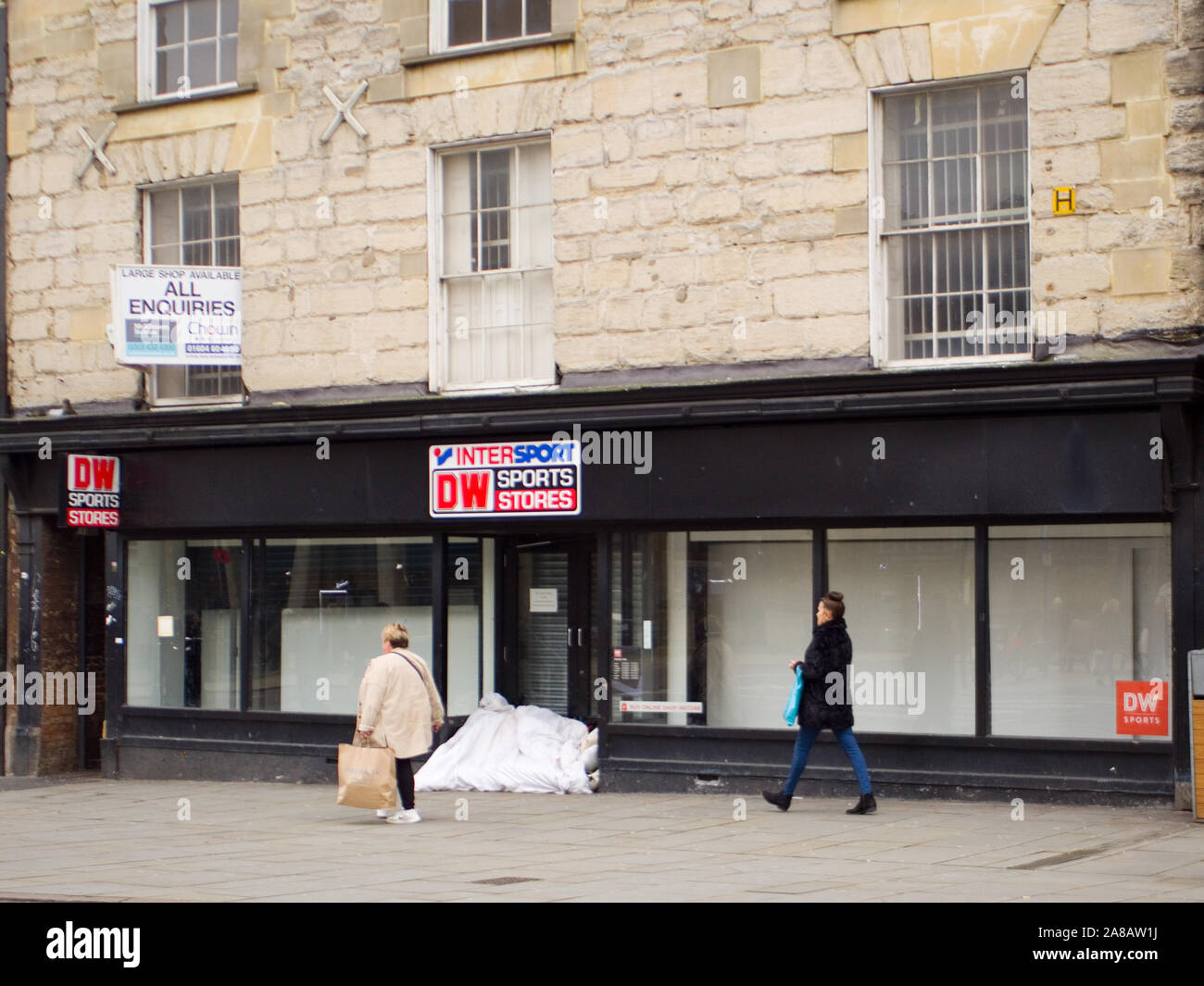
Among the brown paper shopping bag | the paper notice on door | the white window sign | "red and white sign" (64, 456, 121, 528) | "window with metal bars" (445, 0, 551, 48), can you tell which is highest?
"window with metal bars" (445, 0, 551, 48)

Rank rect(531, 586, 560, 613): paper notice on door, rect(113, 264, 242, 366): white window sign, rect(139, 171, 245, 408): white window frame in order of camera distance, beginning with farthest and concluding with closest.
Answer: rect(139, 171, 245, 408): white window frame, rect(531, 586, 560, 613): paper notice on door, rect(113, 264, 242, 366): white window sign

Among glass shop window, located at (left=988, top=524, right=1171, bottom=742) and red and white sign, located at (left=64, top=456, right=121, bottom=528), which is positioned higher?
red and white sign, located at (left=64, top=456, right=121, bottom=528)

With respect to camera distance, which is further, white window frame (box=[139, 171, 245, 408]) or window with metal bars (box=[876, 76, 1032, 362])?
white window frame (box=[139, 171, 245, 408])

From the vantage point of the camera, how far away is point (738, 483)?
14820 millimetres

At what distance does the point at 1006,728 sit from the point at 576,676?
4713mm

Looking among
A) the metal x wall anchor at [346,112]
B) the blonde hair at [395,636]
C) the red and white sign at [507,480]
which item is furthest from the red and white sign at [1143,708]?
the metal x wall anchor at [346,112]

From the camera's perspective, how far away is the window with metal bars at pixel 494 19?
16031 mm

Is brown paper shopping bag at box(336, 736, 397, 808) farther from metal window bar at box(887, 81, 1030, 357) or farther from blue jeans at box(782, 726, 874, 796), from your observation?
metal window bar at box(887, 81, 1030, 357)

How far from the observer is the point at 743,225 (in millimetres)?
14883

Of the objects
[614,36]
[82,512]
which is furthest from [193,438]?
[614,36]

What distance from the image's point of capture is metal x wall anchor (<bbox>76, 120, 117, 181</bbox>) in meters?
18.1

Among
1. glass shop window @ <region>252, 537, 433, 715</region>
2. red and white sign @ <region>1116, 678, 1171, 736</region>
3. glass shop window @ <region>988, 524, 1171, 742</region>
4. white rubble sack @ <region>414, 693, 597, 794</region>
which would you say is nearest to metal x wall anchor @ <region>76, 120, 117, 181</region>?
glass shop window @ <region>252, 537, 433, 715</region>

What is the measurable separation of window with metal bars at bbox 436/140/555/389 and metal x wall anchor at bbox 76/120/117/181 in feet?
13.2

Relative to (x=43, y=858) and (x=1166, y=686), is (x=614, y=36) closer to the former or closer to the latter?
(x=1166, y=686)
